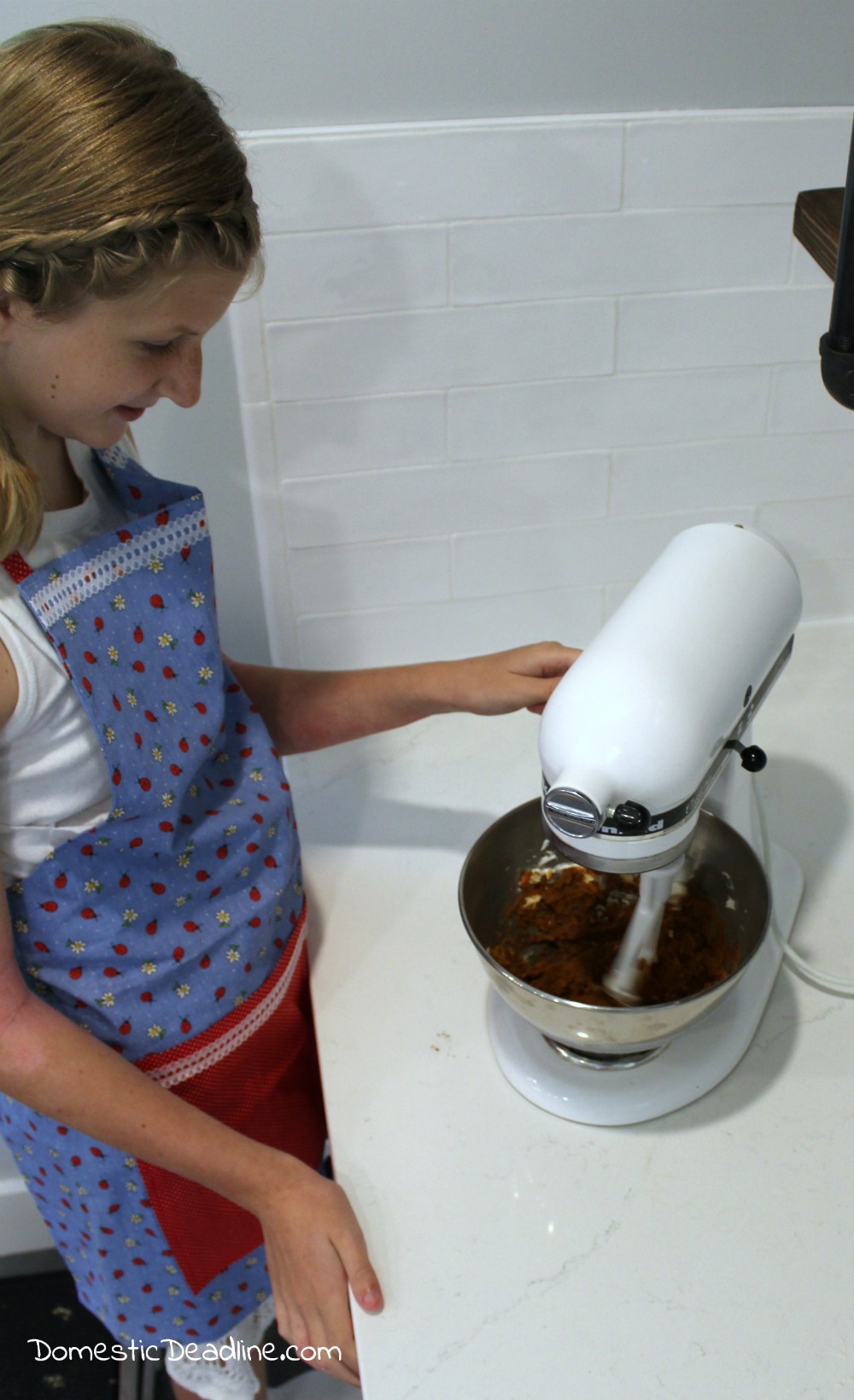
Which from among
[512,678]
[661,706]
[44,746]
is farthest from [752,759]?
[44,746]

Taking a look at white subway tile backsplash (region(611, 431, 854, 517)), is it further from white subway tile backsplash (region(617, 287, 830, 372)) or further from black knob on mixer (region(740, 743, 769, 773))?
black knob on mixer (region(740, 743, 769, 773))

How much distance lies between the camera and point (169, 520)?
781 millimetres

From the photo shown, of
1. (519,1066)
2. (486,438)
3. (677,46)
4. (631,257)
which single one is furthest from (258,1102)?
(677,46)

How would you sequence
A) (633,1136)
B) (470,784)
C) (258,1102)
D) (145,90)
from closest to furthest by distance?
(145,90), (633,1136), (258,1102), (470,784)

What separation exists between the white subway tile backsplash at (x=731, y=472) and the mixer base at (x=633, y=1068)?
0.50 meters

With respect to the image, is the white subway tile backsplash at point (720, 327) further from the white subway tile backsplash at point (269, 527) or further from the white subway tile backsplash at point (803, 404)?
the white subway tile backsplash at point (269, 527)

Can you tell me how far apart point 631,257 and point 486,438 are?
197 mm

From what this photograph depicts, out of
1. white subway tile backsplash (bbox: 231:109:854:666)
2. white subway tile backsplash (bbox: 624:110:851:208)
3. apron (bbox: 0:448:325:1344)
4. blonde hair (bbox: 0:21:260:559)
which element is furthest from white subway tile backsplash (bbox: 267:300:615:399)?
blonde hair (bbox: 0:21:260:559)

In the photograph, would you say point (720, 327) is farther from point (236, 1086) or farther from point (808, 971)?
point (236, 1086)

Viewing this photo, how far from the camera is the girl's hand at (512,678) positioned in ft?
2.83

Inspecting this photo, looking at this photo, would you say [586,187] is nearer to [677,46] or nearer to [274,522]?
[677,46]

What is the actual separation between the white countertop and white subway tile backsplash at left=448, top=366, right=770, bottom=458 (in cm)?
38

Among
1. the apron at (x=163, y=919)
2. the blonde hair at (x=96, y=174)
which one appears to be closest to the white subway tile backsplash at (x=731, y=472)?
the apron at (x=163, y=919)

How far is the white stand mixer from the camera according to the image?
577 mm
